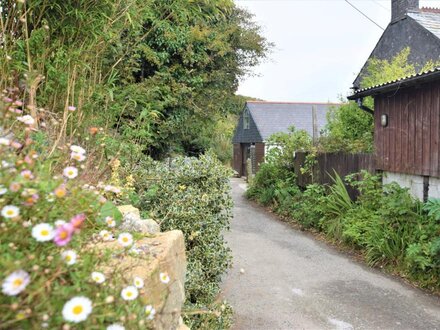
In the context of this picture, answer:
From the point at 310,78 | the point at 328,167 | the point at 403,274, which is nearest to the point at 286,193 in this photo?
the point at 328,167

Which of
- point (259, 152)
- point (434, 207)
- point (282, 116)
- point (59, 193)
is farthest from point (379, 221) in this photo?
point (282, 116)

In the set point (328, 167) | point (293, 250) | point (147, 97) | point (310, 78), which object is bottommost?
point (293, 250)

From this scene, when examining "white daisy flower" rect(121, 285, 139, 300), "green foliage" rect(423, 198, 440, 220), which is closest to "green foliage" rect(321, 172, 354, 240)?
"green foliage" rect(423, 198, 440, 220)

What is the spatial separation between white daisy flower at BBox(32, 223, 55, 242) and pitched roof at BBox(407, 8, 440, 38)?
1237cm

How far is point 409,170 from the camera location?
21.1 ft

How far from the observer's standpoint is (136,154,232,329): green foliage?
3398 mm

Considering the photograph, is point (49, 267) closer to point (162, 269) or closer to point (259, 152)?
point (162, 269)

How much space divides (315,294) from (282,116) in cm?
1868

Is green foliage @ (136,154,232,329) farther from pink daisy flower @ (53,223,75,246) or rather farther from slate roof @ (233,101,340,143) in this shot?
slate roof @ (233,101,340,143)

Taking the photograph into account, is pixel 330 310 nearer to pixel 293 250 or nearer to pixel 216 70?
pixel 293 250

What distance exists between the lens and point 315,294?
4.66m

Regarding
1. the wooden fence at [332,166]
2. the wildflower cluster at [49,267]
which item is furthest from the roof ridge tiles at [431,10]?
the wildflower cluster at [49,267]

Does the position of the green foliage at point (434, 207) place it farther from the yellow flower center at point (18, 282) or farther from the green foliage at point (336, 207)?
the yellow flower center at point (18, 282)

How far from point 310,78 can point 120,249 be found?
10935mm
